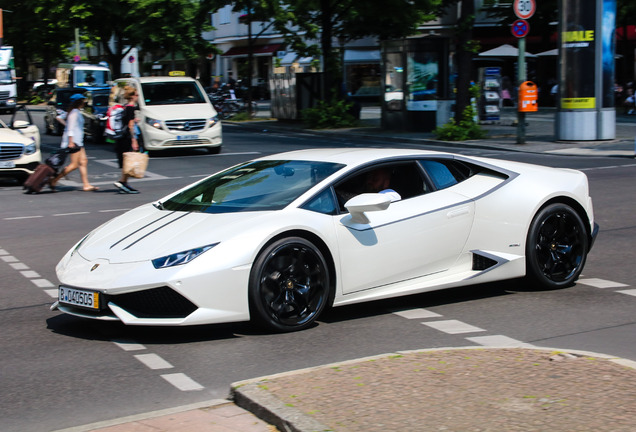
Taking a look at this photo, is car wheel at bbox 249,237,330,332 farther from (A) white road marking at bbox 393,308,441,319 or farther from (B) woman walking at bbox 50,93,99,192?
(B) woman walking at bbox 50,93,99,192

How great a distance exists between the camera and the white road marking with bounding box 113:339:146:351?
20.5 feet

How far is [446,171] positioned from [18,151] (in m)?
11.6

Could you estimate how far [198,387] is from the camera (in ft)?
17.5

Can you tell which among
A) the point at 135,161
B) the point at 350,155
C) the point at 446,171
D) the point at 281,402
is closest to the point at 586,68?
the point at 135,161

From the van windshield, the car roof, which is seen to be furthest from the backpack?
the car roof

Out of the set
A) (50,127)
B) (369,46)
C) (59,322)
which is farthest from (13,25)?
(59,322)

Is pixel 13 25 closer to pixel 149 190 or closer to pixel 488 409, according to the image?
pixel 149 190

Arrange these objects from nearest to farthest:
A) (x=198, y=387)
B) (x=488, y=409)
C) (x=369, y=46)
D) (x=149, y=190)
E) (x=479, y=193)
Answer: (x=488, y=409), (x=198, y=387), (x=479, y=193), (x=149, y=190), (x=369, y=46)

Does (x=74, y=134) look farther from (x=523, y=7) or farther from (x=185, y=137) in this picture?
(x=523, y=7)

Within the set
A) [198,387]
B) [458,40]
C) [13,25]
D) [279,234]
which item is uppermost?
[13,25]

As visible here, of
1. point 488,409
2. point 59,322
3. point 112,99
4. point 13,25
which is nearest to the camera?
point 488,409

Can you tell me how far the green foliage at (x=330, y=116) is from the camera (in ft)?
108

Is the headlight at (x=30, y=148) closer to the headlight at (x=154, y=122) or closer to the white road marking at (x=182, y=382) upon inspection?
the headlight at (x=154, y=122)

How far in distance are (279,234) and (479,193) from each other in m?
1.94
